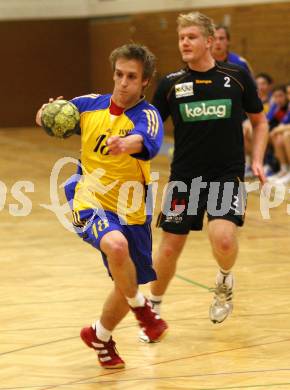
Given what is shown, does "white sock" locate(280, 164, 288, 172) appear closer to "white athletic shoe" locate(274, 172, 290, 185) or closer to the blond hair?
"white athletic shoe" locate(274, 172, 290, 185)

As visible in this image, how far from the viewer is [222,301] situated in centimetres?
627

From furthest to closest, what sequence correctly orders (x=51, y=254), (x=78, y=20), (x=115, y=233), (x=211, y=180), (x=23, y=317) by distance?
(x=78, y=20) → (x=51, y=254) → (x=23, y=317) → (x=211, y=180) → (x=115, y=233)

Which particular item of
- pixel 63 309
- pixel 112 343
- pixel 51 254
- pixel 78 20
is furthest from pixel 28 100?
pixel 112 343

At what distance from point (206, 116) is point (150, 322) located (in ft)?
5.19

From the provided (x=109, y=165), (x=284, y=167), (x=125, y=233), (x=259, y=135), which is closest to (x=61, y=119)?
(x=109, y=165)

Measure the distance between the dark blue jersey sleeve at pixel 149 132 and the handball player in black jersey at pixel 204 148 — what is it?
2.89 ft

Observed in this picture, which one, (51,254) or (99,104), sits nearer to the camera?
(99,104)

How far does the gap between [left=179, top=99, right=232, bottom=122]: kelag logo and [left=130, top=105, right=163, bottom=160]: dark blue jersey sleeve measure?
0.84 meters

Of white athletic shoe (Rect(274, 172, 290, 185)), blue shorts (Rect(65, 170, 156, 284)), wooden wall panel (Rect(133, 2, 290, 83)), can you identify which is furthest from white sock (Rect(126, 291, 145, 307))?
wooden wall panel (Rect(133, 2, 290, 83))

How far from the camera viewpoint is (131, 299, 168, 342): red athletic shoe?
5.30m

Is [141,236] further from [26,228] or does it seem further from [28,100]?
[28,100]

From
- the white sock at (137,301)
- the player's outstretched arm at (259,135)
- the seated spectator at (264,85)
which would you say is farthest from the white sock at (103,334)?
the seated spectator at (264,85)

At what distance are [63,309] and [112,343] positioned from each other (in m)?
1.46

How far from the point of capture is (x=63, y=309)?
22.5 feet
